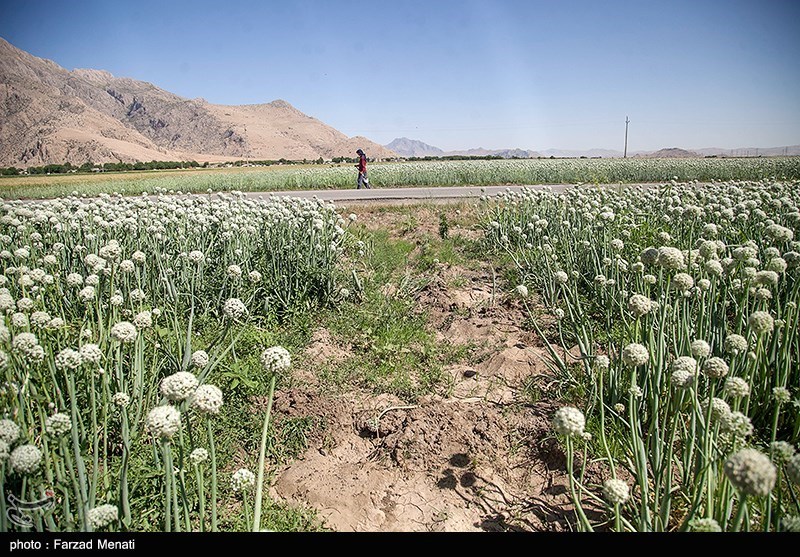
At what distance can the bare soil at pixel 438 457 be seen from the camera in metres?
3.02

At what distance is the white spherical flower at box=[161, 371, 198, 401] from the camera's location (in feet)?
6.44

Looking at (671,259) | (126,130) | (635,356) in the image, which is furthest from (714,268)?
(126,130)

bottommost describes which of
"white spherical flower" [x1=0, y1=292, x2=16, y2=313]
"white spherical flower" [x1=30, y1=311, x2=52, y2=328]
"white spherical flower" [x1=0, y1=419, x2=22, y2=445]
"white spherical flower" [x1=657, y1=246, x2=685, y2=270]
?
"white spherical flower" [x1=0, y1=419, x2=22, y2=445]

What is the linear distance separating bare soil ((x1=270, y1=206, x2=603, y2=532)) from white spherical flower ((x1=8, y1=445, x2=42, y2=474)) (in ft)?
5.51

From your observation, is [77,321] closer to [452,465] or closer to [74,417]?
[74,417]

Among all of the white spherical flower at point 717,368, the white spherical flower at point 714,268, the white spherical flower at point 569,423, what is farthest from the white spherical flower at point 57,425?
the white spherical flower at point 714,268

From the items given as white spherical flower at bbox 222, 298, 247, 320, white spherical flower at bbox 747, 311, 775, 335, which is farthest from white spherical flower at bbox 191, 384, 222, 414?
white spherical flower at bbox 747, 311, 775, 335

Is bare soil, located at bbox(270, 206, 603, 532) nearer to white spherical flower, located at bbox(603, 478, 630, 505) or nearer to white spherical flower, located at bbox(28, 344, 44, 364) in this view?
white spherical flower, located at bbox(603, 478, 630, 505)

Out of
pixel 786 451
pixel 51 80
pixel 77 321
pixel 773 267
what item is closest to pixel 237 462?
pixel 77 321

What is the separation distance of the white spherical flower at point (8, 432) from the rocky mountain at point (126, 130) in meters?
106

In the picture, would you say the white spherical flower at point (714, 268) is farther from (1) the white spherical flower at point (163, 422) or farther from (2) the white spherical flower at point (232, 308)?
(1) the white spherical flower at point (163, 422)

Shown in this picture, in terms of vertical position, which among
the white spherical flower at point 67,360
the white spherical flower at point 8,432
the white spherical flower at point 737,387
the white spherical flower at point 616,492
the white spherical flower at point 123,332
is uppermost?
the white spherical flower at point 123,332

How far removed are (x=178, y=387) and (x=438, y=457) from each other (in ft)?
7.01
